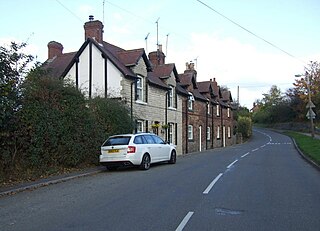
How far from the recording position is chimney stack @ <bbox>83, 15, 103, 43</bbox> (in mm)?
24062

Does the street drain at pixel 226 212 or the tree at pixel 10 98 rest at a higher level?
the tree at pixel 10 98

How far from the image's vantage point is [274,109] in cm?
8381

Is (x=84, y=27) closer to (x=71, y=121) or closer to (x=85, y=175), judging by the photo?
(x=71, y=121)

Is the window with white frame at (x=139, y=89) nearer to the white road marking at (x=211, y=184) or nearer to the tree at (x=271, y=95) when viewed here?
the white road marking at (x=211, y=184)

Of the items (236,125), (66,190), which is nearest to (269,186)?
(66,190)

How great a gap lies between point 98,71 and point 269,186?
14.7 m

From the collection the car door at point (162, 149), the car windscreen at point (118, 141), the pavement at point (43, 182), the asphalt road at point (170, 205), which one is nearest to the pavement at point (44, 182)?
the pavement at point (43, 182)

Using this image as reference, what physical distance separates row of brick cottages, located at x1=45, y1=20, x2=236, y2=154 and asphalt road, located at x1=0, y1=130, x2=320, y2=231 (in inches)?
306

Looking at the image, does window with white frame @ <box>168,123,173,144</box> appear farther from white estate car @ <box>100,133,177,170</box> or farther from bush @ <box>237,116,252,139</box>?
bush @ <box>237,116,252,139</box>

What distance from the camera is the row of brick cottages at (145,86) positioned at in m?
22.0

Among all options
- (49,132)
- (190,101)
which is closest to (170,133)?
(190,101)

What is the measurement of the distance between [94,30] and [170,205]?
61.2ft

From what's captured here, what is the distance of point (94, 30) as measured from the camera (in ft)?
79.0

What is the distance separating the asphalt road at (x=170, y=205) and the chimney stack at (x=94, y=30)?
560 inches
